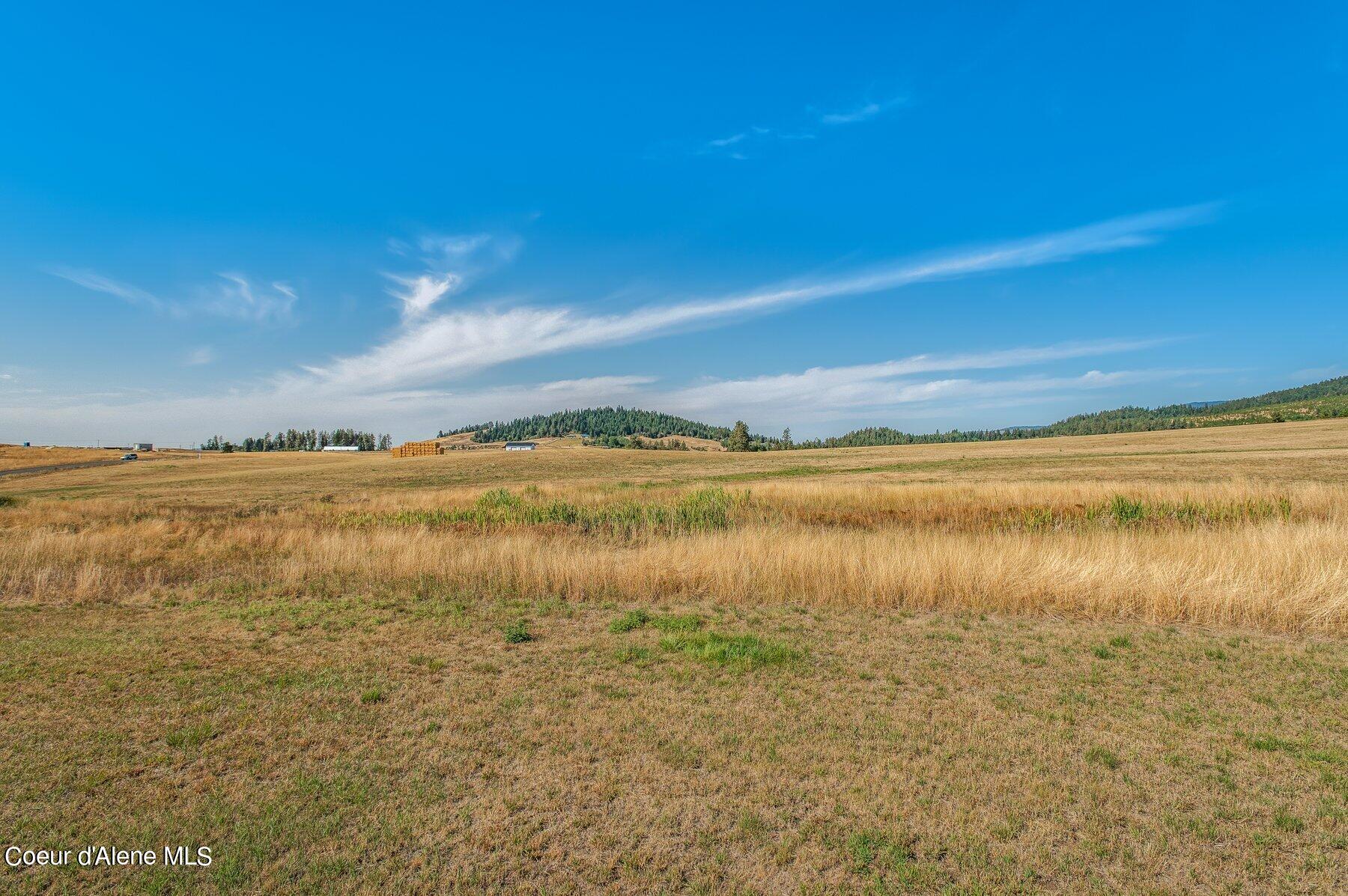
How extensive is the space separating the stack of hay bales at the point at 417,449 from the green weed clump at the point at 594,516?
301 feet

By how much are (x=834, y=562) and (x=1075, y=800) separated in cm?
706

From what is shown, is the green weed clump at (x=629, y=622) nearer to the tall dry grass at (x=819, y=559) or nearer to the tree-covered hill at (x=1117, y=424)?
the tall dry grass at (x=819, y=559)

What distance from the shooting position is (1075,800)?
423 centimetres

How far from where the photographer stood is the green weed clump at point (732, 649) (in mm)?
7152

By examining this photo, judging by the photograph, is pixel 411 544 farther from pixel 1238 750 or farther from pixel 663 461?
pixel 663 461

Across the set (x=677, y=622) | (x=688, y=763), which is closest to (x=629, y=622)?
(x=677, y=622)

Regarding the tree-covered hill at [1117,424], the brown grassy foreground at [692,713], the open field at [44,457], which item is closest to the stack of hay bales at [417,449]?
the open field at [44,457]

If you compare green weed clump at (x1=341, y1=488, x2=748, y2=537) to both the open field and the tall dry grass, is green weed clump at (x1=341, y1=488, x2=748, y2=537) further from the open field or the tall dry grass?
the open field

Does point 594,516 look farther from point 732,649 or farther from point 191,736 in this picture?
point 191,736

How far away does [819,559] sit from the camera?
11594 mm

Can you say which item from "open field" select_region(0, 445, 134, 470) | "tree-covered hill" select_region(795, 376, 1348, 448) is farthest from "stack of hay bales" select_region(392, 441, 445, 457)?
"tree-covered hill" select_region(795, 376, 1348, 448)

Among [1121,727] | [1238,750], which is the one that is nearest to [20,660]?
[1121,727]

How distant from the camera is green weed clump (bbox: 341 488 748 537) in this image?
2066 centimetres

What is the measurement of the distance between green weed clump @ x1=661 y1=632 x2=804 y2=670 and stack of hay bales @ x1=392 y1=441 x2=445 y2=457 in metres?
110
